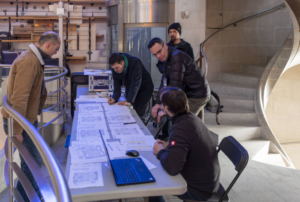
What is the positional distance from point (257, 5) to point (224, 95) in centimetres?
253

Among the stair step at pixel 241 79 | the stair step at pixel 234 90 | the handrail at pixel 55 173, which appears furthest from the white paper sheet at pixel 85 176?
the stair step at pixel 241 79

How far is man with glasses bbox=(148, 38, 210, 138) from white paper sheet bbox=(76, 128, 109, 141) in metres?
0.61

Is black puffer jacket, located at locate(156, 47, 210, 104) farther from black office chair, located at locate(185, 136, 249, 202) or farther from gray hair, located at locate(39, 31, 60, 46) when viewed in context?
gray hair, located at locate(39, 31, 60, 46)

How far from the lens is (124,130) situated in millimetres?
2309

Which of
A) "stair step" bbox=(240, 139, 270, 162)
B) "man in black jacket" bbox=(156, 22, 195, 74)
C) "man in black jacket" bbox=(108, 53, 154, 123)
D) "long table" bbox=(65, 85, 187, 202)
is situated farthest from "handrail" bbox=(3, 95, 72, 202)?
"stair step" bbox=(240, 139, 270, 162)

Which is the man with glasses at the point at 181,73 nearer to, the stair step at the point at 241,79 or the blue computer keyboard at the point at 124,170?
the blue computer keyboard at the point at 124,170

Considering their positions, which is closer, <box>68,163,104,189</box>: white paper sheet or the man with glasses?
<box>68,163,104,189</box>: white paper sheet

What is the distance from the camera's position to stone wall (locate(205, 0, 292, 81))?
255 inches

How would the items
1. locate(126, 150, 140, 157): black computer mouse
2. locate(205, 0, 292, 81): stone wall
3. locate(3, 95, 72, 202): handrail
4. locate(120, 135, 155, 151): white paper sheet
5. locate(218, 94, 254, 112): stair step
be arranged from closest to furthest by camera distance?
locate(3, 95, 72, 202): handrail → locate(126, 150, 140, 157): black computer mouse → locate(120, 135, 155, 151): white paper sheet → locate(218, 94, 254, 112): stair step → locate(205, 0, 292, 81): stone wall

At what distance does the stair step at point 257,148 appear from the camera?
176 inches

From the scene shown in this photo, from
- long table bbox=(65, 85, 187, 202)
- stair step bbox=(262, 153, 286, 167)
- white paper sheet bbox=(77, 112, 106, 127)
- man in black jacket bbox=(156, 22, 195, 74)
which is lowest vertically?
stair step bbox=(262, 153, 286, 167)

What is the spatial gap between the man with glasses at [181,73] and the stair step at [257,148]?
174 centimetres

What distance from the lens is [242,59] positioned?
22.4 feet

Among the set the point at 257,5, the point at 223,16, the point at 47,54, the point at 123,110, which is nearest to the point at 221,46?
the point at 223,16
